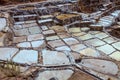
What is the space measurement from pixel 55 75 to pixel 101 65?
76cm

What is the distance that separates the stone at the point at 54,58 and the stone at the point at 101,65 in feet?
0.92

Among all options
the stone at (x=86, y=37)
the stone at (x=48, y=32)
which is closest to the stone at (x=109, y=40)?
the stone at (x=86, y=37)

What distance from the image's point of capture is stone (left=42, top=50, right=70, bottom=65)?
121 inches

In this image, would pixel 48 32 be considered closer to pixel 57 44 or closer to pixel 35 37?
pixel 35 37

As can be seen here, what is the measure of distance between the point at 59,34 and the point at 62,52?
89 centimetres

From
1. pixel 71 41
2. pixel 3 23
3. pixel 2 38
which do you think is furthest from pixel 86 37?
pixel 3 23

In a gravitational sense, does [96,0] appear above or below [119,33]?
above

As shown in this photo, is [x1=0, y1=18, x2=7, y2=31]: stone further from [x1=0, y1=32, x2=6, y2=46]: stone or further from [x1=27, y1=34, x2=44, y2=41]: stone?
[x1=27, y1=34, x2=44, y2=41]: stone

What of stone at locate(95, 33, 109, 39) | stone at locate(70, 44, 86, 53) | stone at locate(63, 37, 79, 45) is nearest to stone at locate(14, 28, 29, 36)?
stone at locate(63, 37, 79, 45)

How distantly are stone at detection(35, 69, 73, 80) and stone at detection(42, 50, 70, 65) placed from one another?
238 millimetres

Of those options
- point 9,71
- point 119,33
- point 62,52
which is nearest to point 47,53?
point 62,52

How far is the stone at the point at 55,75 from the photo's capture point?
8.83 ft

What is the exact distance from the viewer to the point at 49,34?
13.8ft

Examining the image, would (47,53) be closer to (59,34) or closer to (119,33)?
(59,34)
